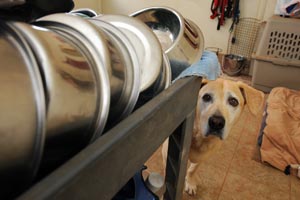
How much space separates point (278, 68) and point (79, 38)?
7.21ft

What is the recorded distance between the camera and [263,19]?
8.64 ft

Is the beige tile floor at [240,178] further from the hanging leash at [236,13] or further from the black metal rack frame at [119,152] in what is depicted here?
the hanging leash at [236,13]

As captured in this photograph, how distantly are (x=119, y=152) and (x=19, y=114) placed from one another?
13 centimetres

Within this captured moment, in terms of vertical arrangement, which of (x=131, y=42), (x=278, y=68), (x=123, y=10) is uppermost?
(x=131, y=42)

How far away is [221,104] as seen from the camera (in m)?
1.05

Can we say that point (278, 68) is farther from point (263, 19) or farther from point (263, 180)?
point (263, 180)

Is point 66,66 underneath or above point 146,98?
above

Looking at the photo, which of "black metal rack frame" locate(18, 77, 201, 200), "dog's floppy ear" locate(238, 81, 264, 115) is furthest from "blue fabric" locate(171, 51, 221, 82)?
"dog's floppy ear" locate(238, 81, 264, 115)

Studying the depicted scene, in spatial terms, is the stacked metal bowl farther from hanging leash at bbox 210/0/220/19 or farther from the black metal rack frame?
hanging leash at bbox 210/0/220/19

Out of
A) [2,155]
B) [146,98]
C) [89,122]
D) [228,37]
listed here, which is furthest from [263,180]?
[228,37]

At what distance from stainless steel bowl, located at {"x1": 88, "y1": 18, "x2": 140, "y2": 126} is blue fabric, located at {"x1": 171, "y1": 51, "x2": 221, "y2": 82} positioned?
13 centimetres

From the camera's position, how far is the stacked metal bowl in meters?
0.25

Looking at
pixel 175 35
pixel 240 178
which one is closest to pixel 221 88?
pixel 175 35

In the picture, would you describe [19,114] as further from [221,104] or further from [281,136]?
[281,136]
